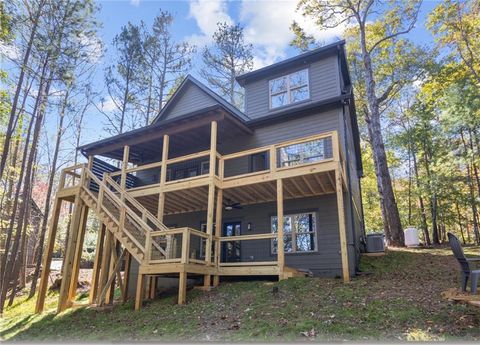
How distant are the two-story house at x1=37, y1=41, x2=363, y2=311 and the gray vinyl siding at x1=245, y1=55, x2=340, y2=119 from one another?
45 millimetres

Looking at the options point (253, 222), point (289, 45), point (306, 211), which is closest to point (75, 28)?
point (253, 222)

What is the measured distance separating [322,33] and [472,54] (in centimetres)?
913

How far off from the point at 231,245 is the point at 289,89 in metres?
6.88

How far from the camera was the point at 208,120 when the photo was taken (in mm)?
11500

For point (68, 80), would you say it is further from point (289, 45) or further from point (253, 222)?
point (289, 45)

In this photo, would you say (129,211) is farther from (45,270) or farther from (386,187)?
(386,187)

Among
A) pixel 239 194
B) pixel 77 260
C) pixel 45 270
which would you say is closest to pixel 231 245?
pixel 239 194

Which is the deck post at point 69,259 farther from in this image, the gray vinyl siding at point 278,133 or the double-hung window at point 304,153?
the double-hung window at point 304,153

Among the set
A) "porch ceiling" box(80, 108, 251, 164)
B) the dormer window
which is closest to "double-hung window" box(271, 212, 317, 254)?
"porch ceiling" box(80, 108, 251, 164)

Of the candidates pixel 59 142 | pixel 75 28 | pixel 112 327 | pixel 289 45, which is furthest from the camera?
pixel 289 45

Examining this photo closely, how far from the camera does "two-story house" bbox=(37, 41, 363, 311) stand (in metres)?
10.1

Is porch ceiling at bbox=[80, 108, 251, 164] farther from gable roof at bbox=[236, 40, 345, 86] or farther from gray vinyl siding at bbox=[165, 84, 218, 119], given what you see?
gable roof at bbox=[236, 40, 345, 86]

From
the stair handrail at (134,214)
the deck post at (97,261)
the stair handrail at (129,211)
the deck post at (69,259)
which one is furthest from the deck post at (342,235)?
the deck post at (69,259)

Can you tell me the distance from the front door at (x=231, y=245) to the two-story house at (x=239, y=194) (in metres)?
0.04
